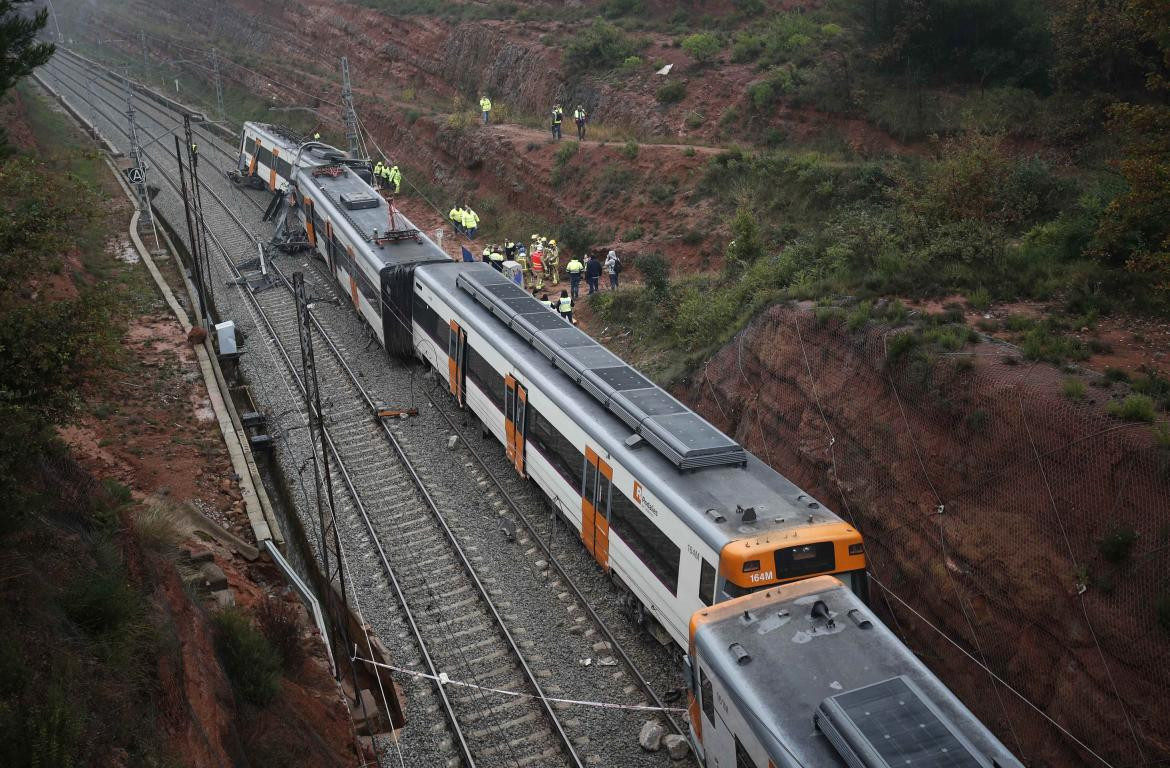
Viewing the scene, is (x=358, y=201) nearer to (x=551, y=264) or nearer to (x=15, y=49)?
(x=551, y=264)

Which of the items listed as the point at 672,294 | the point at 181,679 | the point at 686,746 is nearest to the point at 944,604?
the point at 686,746

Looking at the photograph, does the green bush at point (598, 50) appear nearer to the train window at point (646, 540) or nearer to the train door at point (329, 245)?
the train door at point (329, 245)

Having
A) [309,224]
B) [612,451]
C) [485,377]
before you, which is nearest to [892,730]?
[612,451]

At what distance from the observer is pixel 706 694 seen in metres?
10.8

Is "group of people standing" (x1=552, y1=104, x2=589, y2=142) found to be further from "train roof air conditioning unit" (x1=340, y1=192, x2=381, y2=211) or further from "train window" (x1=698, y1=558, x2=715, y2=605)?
"train window" (x1=698, y1=558, x2=715, y2=605)

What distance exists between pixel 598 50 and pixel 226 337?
2675 cm

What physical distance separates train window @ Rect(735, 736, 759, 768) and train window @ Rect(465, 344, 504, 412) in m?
10.0

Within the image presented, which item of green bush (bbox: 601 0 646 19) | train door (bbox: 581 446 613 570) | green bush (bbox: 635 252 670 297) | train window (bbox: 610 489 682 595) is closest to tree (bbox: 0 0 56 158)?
train door (bbox: 581 446 613 570)

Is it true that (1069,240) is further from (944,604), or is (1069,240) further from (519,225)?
(519,225)

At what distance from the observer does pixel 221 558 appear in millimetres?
16266

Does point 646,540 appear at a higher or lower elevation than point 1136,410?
lower

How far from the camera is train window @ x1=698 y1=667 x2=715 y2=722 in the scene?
10.7 m

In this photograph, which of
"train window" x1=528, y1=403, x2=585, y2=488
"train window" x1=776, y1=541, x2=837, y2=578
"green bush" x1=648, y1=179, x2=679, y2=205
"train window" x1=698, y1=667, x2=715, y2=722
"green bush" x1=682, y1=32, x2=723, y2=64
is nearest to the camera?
"train window" x1=698, y1=667, x2=715, y2=722

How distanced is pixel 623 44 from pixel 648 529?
36089 mm
